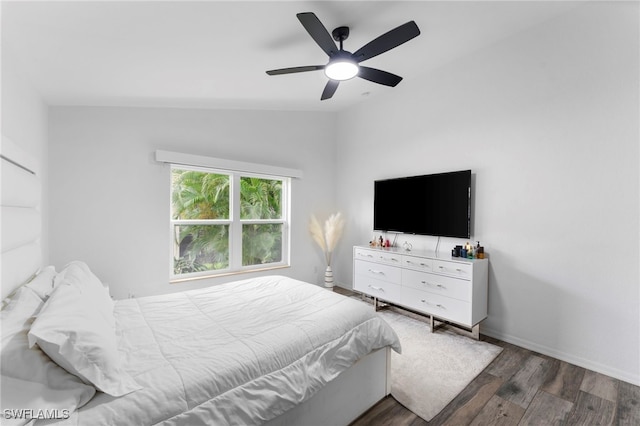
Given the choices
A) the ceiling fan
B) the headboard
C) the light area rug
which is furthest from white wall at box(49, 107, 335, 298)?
the light area rug

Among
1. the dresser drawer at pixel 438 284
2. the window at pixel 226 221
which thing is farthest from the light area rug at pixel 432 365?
the window at pixel 226 221

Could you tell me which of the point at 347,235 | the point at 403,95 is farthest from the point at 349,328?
the point at 403,95

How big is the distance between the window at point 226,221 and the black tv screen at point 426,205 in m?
1.51

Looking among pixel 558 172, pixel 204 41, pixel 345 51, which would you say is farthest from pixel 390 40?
pixel 558 172

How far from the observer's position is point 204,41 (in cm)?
208

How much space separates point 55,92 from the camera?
2.43m

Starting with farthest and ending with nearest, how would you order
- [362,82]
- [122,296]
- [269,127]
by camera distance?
[269,127], [362,82], [122,296]

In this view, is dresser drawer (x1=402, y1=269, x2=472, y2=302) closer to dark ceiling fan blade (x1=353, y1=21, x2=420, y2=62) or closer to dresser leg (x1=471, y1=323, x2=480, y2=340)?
dresser leg (x1=471, y1=323, x2=480, y2=340)

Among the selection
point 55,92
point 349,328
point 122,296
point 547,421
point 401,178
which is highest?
point 55,92

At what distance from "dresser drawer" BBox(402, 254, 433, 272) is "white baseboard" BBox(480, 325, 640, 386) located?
846 mm

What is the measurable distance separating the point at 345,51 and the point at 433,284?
2.37 m

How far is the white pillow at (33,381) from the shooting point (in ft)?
2.92

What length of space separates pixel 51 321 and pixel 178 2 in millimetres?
1765

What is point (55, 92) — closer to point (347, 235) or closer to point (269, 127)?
point (269, 127)
